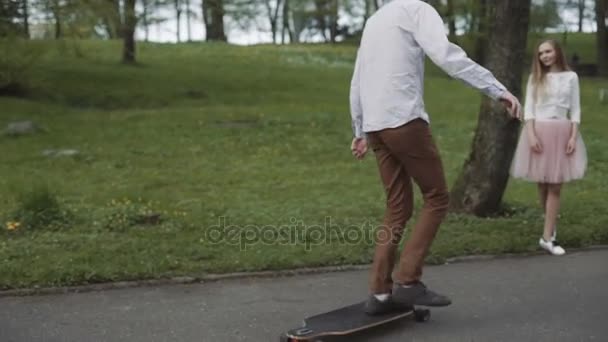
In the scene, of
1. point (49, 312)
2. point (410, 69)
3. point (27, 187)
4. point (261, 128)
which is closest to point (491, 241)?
point (410, 69)

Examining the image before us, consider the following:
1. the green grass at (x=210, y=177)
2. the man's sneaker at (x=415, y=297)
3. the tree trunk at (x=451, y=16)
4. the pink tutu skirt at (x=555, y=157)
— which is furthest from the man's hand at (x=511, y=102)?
the tree trunk at (x=451, y=16)

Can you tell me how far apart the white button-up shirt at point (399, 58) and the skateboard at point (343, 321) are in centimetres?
107

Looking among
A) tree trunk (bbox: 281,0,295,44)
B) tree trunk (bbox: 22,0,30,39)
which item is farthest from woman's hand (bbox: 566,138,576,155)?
tree trunk (bbox: 281,0,295,44)

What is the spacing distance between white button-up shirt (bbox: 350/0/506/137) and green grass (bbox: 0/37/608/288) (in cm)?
207

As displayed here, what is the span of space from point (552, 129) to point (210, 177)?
548cm

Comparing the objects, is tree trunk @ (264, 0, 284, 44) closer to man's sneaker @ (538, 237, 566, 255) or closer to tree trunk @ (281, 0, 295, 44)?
tree trunk @ (281, 0, 295, 44)

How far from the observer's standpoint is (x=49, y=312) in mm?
5258

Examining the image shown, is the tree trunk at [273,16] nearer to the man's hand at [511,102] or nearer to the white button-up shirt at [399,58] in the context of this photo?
the white button-up shirt at [399,58]

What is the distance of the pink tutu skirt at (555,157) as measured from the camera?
6.92 m

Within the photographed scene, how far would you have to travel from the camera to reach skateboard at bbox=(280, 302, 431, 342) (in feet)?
14.7

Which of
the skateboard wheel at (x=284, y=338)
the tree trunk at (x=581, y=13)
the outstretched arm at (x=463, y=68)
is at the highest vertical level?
the tree trunk at (x=581, y=13)

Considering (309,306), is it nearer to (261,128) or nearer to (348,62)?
(261,128)

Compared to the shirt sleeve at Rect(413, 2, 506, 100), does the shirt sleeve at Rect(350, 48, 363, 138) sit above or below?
below

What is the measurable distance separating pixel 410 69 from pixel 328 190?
221 inches
